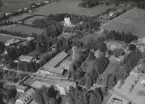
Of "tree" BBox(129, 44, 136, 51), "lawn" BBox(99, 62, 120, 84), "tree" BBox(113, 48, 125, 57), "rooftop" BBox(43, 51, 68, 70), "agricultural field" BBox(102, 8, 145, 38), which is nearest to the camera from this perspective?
"lawn" BBox(99, 62, 120, 84)

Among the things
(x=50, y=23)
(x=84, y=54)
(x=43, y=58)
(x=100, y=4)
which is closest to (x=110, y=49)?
(x=84, y=54)

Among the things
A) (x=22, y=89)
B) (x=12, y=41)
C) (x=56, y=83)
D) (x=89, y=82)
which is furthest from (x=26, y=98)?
(x=12, y=41)

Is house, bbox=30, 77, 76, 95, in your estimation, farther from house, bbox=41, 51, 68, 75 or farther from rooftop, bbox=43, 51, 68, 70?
rooftop, bbox=43, 51, 68, 70

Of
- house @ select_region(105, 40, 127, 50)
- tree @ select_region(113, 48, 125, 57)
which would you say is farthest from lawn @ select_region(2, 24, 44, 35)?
tree @ select_region(113, 48, 125, 57)

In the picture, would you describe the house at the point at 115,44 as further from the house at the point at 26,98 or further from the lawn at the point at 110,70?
the house at the point at 26,98

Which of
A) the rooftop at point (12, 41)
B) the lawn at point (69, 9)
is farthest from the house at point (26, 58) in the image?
the lawn at point (69, 9)

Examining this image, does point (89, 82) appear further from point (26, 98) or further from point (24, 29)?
point (24, 29)

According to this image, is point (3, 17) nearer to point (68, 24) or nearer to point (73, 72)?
point (68, 24)
